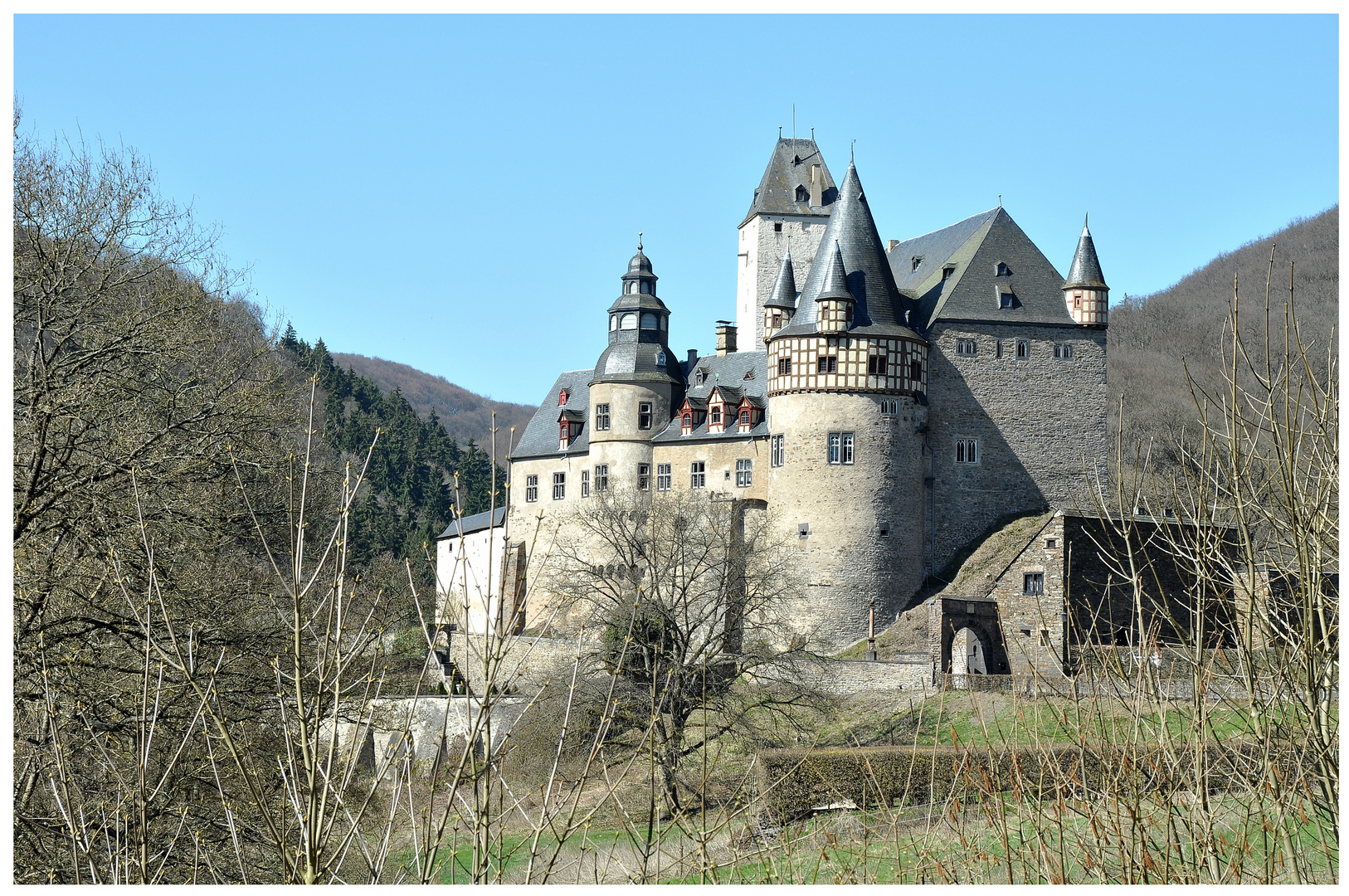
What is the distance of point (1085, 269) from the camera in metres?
41.0

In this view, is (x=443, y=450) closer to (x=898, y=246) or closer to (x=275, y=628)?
(x=898, y=246)

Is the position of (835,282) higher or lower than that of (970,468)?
higher

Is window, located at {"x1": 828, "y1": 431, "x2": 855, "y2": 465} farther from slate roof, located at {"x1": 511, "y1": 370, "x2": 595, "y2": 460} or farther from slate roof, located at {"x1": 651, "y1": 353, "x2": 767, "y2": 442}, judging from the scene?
slate roof, located at {"x1": 511, "y1": 370, "x2": 595, "y2": 460}

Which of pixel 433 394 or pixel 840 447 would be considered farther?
pixel 433 394

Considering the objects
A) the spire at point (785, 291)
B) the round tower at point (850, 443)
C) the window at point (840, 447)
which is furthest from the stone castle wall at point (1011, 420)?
the spire at point (785, 291)

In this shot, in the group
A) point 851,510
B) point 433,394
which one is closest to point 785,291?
point 851,510

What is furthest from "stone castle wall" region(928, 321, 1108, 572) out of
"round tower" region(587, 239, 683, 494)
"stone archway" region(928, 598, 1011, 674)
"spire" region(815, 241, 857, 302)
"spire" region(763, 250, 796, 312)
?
"round tower" region(587, 239, 683, 494)

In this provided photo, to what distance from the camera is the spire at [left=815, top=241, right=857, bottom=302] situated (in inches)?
1531

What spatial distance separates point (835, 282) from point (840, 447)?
14.6ft

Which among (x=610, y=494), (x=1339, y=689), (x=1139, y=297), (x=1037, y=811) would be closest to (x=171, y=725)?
(x=1037, y=811)

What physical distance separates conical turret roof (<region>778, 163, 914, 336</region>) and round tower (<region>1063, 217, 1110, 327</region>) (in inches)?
196

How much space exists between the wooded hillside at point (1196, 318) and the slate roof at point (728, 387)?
12686 mm

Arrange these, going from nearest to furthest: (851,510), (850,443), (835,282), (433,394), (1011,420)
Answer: (851,510), (850,443), (835,282), (1011,420), (433,394)

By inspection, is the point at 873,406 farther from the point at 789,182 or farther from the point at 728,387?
the point at 789,182
